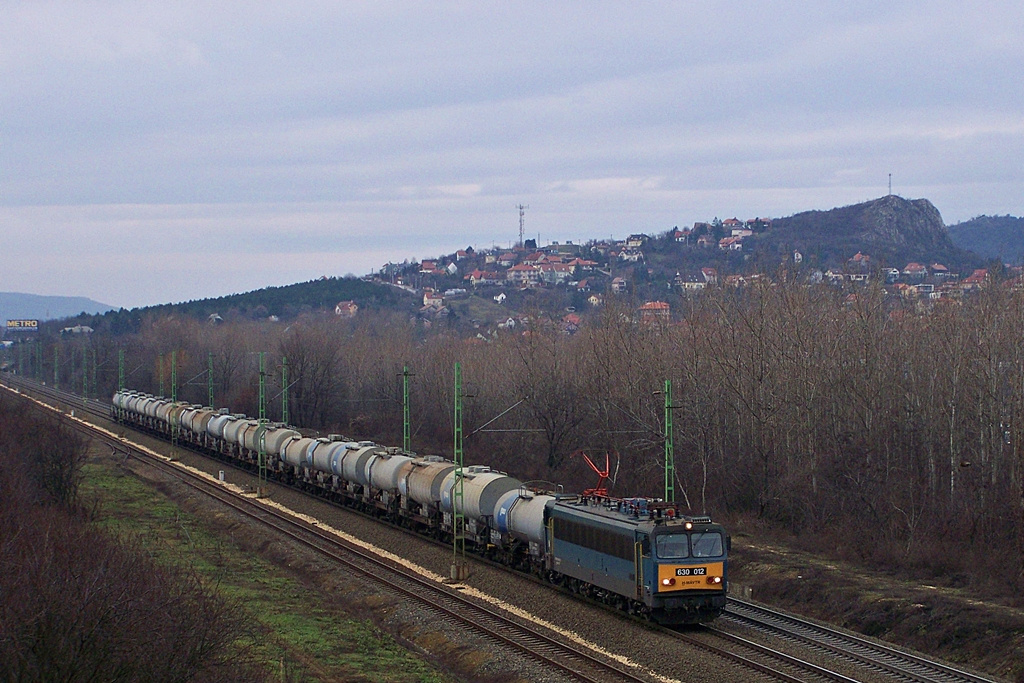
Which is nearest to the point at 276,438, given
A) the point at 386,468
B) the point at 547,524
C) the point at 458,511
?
the point at 386,468

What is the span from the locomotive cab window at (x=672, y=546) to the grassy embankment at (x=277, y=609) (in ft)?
20.3

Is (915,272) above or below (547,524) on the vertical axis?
above

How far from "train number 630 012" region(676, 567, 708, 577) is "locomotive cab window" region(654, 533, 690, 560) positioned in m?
0.29

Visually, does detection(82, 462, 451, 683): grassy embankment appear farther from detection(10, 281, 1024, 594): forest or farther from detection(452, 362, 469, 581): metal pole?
detection(10, 281, 1024, 594): forest

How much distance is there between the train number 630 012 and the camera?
25.4 m

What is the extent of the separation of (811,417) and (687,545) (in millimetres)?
23913

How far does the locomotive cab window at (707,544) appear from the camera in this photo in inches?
1014

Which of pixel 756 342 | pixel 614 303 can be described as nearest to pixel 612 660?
pixel 756 342

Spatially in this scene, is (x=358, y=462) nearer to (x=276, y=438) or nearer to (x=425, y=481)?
(x=425, y=481)

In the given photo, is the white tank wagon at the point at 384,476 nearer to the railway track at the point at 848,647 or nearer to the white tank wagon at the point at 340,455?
the white tank wagon at the point at 340,455

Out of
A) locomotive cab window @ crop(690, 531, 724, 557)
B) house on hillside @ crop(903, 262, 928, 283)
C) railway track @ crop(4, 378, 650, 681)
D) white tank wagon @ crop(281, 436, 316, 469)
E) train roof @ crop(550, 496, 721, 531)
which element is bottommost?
railway track @ crop(4, 378, 650, 681)

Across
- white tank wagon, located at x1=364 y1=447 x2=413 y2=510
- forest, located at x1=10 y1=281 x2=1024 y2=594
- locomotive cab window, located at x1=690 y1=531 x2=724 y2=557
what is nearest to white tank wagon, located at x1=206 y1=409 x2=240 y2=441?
forest, located at x1=10 y1=281 x2=1024 y2=594

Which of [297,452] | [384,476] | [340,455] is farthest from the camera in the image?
[297,452]

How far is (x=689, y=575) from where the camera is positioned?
25.5m
